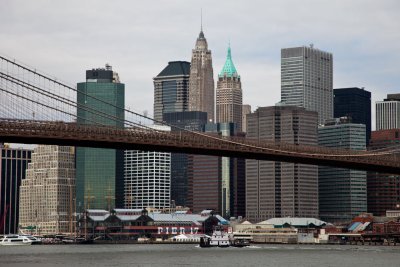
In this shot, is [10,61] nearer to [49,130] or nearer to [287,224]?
[49,130]

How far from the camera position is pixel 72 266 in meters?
61.8

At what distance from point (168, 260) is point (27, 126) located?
13.0 m

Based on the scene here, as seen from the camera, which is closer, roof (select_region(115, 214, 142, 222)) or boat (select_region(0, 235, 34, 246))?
boat (select_region(0, 235, 34, 246))

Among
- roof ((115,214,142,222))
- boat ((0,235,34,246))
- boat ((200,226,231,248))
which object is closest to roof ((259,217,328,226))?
roof ((115,214,142,222))

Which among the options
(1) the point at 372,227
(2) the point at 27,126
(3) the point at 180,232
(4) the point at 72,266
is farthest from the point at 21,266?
(3) the point at 180,232

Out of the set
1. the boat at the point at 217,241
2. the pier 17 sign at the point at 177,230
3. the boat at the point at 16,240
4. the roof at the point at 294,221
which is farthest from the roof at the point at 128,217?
the boat at the point at 217,241

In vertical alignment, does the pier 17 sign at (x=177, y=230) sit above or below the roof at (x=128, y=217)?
below

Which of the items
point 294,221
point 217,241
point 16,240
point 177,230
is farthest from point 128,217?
point 217,241

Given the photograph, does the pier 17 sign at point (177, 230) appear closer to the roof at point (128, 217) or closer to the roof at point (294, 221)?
the roof at point (128, 217)

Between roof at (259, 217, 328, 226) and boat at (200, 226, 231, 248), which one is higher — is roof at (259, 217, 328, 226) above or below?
below

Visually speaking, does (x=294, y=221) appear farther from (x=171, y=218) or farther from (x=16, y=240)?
(x=16, y=240)

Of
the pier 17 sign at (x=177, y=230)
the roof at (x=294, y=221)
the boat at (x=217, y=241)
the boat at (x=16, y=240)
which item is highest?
the boat at (x=217, y=241)

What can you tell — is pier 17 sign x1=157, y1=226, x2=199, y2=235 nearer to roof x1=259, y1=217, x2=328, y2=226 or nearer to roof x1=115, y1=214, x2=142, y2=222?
roof x1=115, y1=214, x2=142, y2=222

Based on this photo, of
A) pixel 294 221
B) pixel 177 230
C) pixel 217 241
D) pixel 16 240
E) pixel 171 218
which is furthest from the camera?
pixel 171 218
